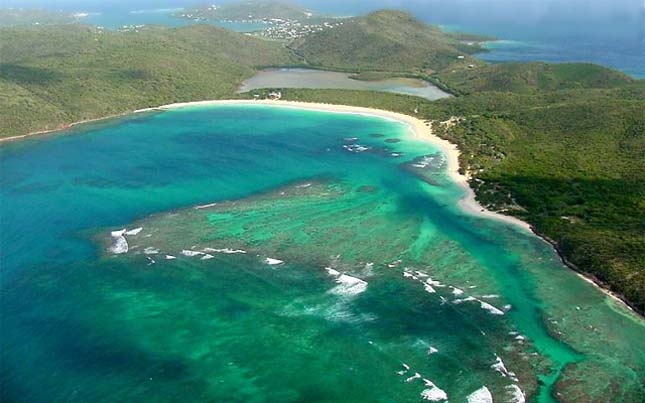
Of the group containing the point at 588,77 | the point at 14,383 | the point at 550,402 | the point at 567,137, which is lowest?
the point at 14,383

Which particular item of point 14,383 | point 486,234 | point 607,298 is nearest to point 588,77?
point 486,234

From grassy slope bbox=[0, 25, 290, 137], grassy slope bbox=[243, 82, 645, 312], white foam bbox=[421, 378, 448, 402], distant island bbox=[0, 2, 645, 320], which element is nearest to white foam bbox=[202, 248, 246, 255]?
white foam bbox=[421, 378, 448, 402]

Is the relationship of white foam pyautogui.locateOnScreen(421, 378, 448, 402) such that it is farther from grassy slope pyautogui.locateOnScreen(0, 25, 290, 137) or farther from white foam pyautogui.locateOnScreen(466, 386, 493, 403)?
grassy slope pyautogui.locateOnScreen(0, 25, 290, 137)

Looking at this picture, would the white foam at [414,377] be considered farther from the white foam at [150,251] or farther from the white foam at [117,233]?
the white foam at [117,233]

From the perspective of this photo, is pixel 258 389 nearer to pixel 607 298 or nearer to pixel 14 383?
pixel 14 383

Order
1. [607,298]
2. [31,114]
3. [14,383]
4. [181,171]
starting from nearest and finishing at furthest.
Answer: [14,383] → [607,298] → [181,171] → [31,114]

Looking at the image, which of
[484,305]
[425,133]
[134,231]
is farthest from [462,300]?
[425,133]
